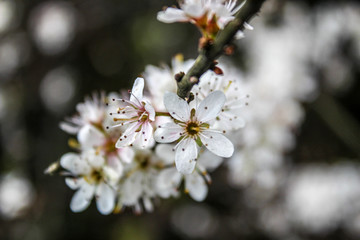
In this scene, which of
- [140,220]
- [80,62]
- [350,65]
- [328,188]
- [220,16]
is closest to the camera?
[220,16]

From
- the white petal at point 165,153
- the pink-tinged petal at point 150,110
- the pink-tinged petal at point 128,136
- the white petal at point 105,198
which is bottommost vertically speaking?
the white petal at point 105,198

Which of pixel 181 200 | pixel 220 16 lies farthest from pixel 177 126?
pixel 181 200

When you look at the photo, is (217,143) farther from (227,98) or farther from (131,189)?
(131,189)

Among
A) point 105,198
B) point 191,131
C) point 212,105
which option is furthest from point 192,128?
point 105,198

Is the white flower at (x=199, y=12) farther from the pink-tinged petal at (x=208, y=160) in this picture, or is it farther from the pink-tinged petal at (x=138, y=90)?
the pink-tinged petal at (x=208, y=160)

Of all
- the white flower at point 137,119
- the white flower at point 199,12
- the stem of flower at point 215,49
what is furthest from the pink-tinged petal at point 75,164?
the white flower at point 199,12

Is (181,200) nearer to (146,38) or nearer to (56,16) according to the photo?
(146,38)
